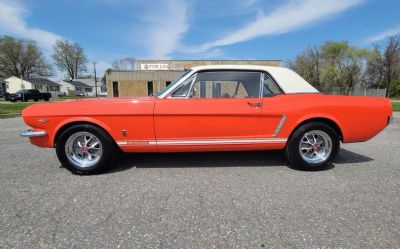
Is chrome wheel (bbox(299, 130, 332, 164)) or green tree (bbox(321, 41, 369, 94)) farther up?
green tree (bbox(321, 41, 369, 94))

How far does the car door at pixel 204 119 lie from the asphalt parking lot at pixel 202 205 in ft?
1.49

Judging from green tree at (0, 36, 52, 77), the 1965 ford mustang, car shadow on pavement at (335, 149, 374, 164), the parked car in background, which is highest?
green tree at (0, 36, 52, 77)

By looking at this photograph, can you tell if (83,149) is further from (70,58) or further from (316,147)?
(70,58)

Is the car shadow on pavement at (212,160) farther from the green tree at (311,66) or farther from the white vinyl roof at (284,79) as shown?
the green tree at (311,66)

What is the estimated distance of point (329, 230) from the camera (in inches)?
85.9

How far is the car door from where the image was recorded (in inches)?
136

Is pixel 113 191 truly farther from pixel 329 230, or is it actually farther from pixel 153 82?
pixel 153 82

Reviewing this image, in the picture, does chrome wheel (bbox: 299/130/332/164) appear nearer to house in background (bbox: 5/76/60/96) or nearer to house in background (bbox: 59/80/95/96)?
house in background (bbox: 5/76/60/96)

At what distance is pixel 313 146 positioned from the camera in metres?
3.74

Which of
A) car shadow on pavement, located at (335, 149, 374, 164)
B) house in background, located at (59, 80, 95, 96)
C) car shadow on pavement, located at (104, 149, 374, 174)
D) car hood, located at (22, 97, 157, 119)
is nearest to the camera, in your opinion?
car hood, located at (22, 97, 157, 119)

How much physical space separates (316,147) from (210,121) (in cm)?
170

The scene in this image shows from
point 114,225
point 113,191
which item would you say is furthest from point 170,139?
point 114,225

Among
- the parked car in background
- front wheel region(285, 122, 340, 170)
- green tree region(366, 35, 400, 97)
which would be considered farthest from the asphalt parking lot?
green tree region(366, 35, 400, 97)

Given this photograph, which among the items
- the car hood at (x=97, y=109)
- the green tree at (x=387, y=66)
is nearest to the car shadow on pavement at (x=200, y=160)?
the car hood at (x=97, y=109)
